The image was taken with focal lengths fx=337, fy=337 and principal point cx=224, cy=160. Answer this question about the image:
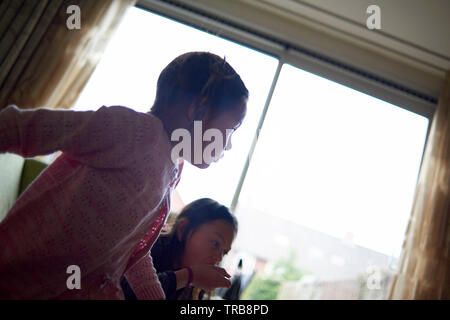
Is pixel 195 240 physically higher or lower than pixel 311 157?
lower

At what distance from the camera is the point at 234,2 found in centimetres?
281

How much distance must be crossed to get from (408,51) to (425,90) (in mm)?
386

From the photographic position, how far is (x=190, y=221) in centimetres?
116

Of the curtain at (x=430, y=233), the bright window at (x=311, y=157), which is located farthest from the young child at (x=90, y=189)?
the curtain at (x=430, y=233)

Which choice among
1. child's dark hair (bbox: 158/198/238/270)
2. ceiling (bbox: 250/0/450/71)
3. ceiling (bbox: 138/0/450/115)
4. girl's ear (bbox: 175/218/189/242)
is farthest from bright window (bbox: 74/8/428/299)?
girl's ear (bbox: 175/218/189/242)

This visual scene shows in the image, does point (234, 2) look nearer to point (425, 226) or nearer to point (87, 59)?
point (87, 59)

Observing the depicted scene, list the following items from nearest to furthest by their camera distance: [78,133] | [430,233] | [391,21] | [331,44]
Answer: [78,133] < [430,233] < [391,21] < [331,44]

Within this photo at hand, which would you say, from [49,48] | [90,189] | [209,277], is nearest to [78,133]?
[90,189]

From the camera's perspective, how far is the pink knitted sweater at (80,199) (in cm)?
48

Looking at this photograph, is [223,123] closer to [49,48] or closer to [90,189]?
[90,189]

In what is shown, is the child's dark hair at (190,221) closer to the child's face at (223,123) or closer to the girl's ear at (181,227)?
the girl's ear at (181,227)

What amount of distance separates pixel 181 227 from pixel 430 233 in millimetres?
2017

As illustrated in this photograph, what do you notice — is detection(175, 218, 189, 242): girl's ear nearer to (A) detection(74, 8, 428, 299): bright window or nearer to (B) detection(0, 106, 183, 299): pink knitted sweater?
(B) detection(0, 106, 183, 299): pink knitted sweater
